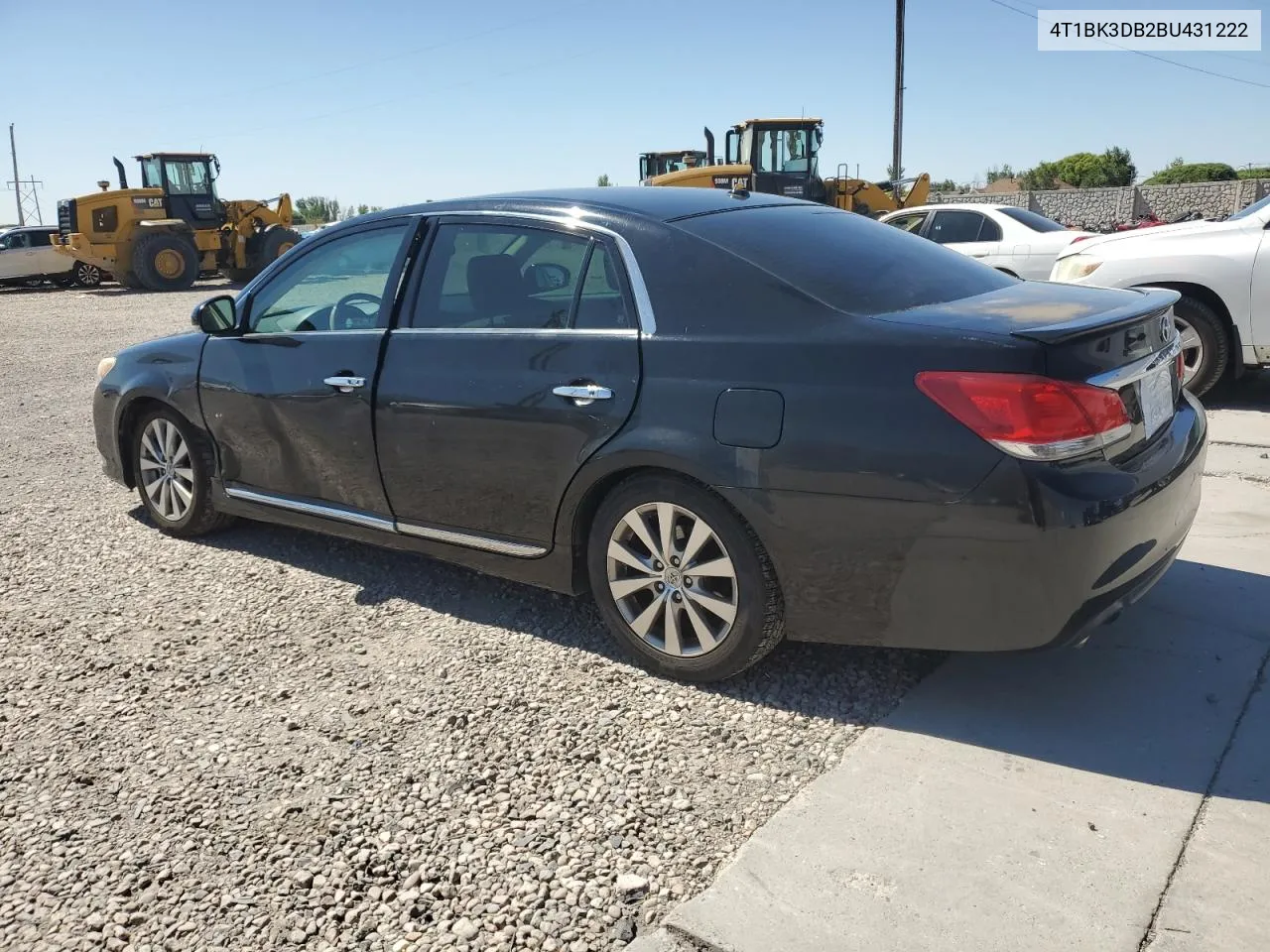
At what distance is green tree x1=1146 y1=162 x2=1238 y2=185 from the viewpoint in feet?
158

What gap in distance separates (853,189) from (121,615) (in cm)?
1978

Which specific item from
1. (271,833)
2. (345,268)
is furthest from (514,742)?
(345,268)

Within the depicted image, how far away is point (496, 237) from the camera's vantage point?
12.8ft

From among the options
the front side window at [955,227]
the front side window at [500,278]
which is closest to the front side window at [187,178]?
the front side window at [955,227]

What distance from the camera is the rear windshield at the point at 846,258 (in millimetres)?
3283

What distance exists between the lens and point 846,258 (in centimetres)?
354

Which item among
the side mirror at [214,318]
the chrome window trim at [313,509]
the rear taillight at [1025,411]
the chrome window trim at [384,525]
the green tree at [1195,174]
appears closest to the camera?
the rear taillight at [1025,411]

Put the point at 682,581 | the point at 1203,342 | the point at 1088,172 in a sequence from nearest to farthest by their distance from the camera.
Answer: the point at 682,581
the point at 1203,342
the point at 1088,172

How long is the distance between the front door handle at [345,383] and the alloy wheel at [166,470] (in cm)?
127

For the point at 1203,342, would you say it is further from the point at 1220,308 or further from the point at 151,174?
the point at 151,174

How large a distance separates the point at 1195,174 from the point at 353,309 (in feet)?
181

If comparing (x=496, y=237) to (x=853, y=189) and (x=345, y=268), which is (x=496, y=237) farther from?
(x=853, y=189)

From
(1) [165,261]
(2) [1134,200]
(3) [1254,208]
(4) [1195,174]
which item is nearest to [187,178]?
(1) [165,261]

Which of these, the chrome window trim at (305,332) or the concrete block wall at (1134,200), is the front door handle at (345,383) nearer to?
the chrome window trim at (305,332)
